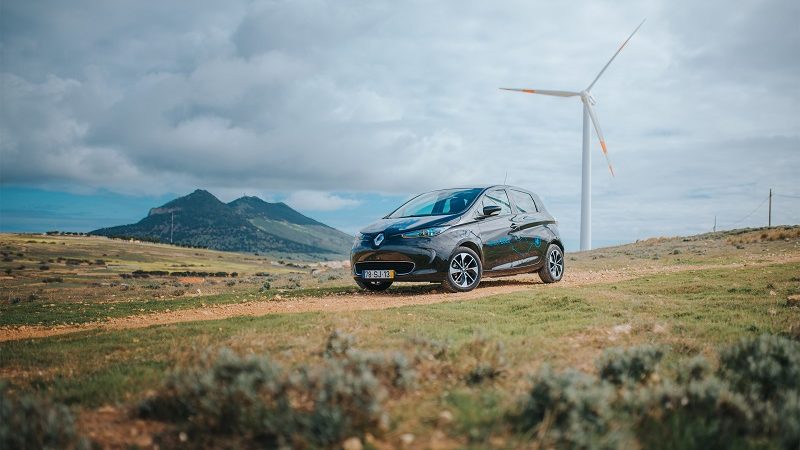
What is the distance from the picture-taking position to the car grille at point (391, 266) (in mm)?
12164

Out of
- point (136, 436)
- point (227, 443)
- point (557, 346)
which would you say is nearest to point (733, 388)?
point (557, 346)

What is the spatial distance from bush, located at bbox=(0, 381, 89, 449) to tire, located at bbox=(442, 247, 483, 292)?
29.5 feet

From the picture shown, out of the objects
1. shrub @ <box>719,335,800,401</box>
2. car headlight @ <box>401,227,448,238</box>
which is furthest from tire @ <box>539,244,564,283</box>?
shrub @ <box>719,335,800,401</box>

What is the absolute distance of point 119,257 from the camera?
267 ft

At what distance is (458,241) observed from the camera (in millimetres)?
12375

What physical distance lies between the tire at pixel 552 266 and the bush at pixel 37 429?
495 inches

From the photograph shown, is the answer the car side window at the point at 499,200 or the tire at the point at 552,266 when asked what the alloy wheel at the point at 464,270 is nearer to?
the car side window at the point at 499,200

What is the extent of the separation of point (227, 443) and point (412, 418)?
129cm

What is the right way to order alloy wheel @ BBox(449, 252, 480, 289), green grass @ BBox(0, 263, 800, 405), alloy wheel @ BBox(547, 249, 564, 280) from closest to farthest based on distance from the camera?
green grass @ BBox(0, 263, 800, 405), alloy wheel @ BBox(449, 252, 480, 289), alloy wheel @ BBox(547, 249, 564, 280)

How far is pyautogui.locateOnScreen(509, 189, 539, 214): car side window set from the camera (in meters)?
14.6

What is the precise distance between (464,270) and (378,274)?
6.54 feet

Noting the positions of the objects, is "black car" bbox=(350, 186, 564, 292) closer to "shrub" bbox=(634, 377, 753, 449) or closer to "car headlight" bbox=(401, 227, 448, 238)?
"car headlight" bbox=(401, 227, 448, 238)

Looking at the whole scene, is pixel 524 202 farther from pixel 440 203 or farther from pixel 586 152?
pixel 586 152

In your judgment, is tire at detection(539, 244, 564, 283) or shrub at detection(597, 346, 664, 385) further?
tire at detection(539, 244, 564, 283)
